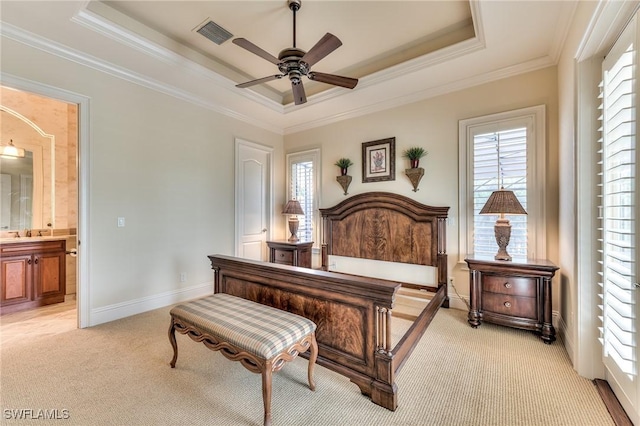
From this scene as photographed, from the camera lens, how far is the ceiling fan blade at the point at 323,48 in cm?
209

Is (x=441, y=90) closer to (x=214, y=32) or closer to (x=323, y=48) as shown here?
(x=323, y=48)

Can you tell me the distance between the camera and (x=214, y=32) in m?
2.87

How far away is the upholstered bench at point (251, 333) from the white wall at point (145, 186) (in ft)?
5.31

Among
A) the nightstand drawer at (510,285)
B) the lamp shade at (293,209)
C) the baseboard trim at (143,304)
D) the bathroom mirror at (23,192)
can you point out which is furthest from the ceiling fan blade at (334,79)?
the bathroom mirror at (23,192)

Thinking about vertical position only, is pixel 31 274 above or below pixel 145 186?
below

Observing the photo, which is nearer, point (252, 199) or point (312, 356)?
point (312, 356)

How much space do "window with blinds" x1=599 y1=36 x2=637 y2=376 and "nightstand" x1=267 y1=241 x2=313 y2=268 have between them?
326 centimetres

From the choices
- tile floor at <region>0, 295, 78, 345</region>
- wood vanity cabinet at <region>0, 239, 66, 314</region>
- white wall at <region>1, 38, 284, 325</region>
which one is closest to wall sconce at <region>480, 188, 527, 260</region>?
white wall at <region>1, 38, 284, 325</region>

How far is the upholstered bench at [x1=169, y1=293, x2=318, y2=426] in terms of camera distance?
1.49m

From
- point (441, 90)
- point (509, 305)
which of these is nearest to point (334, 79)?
point (441, 90)

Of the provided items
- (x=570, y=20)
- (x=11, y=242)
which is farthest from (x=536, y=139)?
(x=11, y=242)

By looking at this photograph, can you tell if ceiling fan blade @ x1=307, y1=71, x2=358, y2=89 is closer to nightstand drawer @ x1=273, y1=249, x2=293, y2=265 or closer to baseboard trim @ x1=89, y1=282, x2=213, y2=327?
nightstand drawer @ x1=273, y1=249, x2=293, y2=265

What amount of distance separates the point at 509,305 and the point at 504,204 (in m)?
1.01
